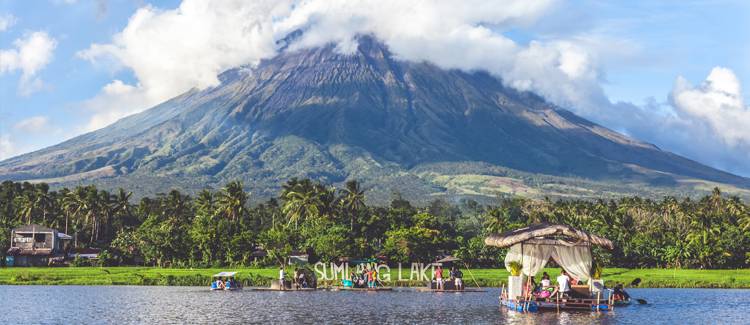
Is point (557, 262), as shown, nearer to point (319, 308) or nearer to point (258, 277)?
point (319, 308)

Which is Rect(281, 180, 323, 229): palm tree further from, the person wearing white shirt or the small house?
the person wearing white shirt

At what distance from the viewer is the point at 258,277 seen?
74750 mm

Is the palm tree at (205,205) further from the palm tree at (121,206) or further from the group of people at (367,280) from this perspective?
the group of people at (367,280)

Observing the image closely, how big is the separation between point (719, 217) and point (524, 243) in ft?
226

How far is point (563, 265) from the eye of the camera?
151ft

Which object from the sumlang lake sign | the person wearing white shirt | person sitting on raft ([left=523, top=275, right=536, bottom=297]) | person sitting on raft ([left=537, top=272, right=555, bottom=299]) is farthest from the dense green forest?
the person wearing white shirt

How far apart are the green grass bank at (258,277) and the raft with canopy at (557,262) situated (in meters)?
22.7

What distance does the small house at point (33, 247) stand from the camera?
10094cm

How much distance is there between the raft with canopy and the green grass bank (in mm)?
22689

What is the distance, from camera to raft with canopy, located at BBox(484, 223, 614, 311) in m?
45.4

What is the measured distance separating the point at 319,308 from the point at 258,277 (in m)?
28.7

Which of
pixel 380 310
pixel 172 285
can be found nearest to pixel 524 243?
pixel 380 310

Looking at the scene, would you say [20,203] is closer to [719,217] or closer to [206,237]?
[206,237]

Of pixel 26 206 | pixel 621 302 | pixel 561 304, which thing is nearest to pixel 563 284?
pixel 561 304
